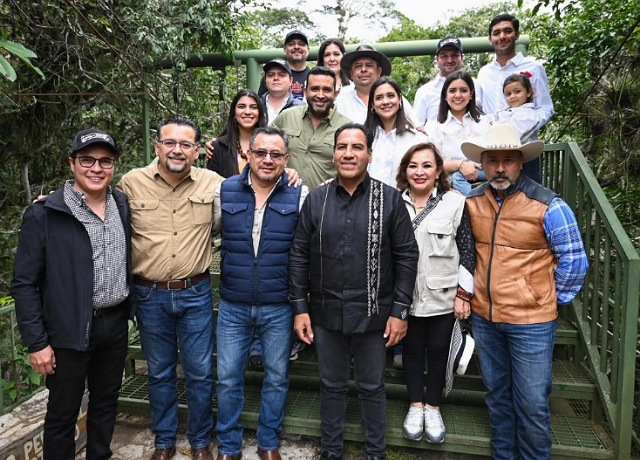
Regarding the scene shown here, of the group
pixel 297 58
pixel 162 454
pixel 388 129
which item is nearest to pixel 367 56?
pixel 388 129

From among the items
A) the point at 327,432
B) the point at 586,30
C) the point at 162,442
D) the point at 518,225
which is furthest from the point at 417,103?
the point at 162,442

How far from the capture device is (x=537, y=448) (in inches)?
107

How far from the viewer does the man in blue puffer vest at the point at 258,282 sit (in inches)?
114

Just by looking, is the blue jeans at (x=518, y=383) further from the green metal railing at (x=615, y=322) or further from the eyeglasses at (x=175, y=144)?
the eyeglasses at (x=175, y=144)

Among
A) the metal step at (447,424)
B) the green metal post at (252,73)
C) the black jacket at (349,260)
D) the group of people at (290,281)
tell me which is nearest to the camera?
the group of people at (290,281)

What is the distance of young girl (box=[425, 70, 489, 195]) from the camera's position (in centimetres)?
361

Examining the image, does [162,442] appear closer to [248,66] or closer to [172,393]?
[172,393]

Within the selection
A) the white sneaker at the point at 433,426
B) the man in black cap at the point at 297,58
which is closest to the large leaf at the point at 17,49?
the white sneaker at the point at 433,426

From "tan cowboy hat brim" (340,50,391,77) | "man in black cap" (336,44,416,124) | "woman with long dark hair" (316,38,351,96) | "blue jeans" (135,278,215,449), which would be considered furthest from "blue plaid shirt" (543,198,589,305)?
"woman with long dark hair" (316,38,351,96)

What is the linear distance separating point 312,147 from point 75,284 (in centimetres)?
184

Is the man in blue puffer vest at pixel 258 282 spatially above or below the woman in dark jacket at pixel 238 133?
below

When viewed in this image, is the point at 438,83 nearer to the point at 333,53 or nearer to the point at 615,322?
the point at 333,53

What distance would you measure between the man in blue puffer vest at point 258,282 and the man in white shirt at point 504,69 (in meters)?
2.29

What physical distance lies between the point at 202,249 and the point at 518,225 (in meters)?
1.88
